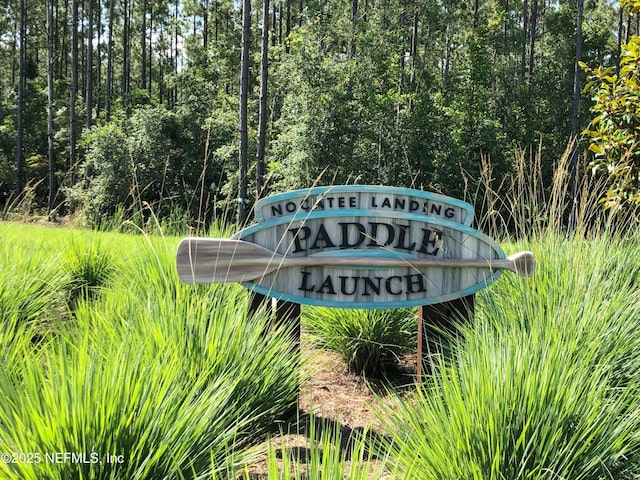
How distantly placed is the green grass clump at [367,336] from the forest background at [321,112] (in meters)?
7.08

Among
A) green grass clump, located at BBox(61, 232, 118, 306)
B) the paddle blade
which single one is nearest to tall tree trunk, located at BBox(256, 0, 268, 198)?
green grass clump, located at BBox(61, 232, 118, 306)

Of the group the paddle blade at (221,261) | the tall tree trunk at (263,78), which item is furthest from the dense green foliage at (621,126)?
the tall tree trunk at (263,78)

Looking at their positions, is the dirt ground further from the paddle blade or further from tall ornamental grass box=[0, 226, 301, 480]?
the paddle blade

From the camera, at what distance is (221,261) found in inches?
103

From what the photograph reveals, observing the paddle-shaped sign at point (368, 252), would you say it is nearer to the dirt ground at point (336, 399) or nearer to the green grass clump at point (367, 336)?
the dirt ground at point (336, 399)

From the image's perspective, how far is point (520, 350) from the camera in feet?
6.30

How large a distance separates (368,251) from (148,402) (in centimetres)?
153

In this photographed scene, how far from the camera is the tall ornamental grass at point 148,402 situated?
142 centimetres

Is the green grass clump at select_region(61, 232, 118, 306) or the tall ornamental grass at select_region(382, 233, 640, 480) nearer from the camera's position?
the tall ornamental grass at select_region(382, 233, 640, 480)

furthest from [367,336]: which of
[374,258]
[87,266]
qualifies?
[87,266]

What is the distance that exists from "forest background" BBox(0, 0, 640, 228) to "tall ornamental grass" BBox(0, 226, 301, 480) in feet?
26.6

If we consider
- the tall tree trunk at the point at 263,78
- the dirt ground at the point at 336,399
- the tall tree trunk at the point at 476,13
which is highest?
the tall tree trunk at the point at 476,13

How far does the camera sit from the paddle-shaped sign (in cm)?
274

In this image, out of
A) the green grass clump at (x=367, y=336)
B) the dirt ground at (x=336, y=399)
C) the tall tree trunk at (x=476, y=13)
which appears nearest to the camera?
the dirt ground at (x=336, y=399)
